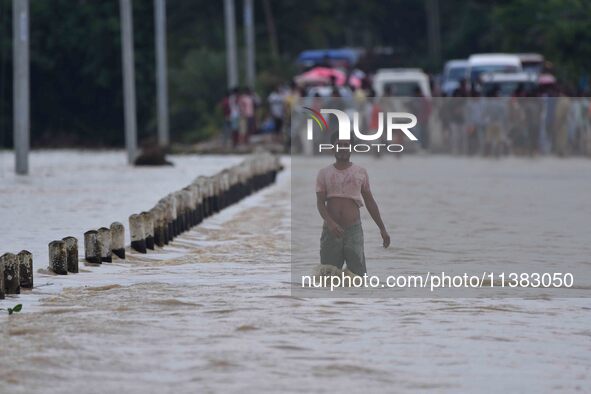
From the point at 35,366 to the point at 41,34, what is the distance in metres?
44.0

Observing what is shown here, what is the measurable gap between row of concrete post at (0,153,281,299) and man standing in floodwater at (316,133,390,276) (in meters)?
2.49

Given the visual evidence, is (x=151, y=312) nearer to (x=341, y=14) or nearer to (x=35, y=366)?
(x=35, y=366)

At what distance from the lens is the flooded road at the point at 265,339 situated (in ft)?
41.3

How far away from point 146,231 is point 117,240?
1.13 metres

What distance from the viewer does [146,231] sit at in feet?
67.4

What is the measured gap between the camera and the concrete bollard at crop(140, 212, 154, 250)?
20469 mm

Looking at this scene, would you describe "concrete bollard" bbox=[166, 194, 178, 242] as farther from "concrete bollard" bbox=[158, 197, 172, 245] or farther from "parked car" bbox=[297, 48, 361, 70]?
"parked car" bbox=[297, 48, 361, 70]

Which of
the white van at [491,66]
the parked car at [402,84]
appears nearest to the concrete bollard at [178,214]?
the parked car at [402,84]

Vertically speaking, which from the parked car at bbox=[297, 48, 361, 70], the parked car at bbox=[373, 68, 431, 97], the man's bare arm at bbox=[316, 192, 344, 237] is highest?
the parked car at bbox=[297, 48, 361, 70]

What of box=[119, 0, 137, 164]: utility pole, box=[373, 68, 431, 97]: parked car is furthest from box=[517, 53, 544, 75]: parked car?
box=[119, 0, 137, 164]: utility pole

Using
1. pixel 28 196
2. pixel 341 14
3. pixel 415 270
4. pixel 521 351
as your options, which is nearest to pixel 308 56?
pixel 341 14

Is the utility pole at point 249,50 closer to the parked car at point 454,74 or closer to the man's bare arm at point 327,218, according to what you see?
the parked car at point 454,74

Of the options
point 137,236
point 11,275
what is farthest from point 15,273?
point 137,236

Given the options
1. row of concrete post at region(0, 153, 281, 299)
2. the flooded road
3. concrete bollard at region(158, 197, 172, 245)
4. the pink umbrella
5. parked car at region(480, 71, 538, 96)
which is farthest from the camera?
the pink umbrella
